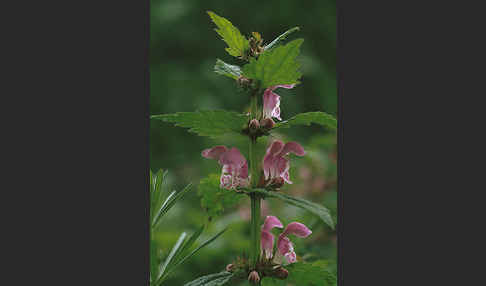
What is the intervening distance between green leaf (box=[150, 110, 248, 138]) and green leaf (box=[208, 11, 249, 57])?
16 cm

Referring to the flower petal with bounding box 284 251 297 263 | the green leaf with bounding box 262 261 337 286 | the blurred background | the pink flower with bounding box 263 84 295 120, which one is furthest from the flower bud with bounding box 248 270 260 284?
the pink flower with bounding box 263 84 295 120

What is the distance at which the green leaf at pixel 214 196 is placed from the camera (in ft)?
4.34

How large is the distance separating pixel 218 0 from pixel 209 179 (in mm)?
1070

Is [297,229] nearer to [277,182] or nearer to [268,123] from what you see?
[277,182]

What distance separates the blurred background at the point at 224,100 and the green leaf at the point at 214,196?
0.10 m

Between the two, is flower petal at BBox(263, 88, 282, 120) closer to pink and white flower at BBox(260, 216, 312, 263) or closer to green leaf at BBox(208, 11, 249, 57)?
green leaf at BBox(208, 11, 249, 57)

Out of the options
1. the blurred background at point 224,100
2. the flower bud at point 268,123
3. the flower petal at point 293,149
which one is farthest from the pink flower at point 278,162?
the blurred background at point 224,100

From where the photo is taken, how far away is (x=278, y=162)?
1.35 m

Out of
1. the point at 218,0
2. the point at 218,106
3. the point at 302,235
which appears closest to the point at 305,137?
the point at 218,106

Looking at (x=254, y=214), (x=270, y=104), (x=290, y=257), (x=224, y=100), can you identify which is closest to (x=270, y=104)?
(x=270, y=104)

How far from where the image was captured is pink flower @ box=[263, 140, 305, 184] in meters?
1.33

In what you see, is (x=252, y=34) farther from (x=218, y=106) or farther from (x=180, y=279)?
(x=218, y=106)

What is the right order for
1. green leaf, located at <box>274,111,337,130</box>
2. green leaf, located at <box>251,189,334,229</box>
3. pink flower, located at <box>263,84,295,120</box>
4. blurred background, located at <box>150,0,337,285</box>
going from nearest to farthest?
green leaf, located at <box>251,189,334,229</box> < green leaf, located at <box>274,111,337,130</box> < pink flower, located at <box>263,84,295,120</box> < blurred background, located at <box>150,0,337,285</box>

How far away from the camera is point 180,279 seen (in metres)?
2.13
